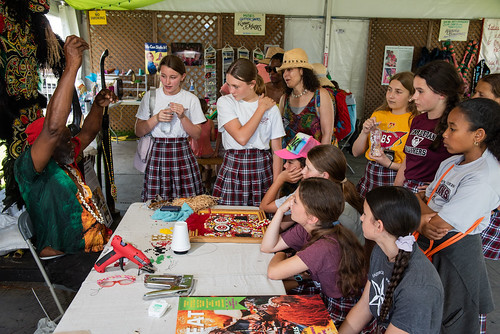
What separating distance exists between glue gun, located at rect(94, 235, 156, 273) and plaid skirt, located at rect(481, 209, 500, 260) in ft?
6.23

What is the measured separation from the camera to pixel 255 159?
2.61 meters

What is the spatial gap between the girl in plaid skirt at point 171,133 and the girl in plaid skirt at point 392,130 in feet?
4.28

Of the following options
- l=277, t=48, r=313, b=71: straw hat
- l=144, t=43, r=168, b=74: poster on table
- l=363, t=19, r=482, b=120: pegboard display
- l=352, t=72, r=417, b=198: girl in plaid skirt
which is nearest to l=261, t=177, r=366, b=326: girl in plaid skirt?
l=352, t=72, r=417, b=198: girl in plaid skirt

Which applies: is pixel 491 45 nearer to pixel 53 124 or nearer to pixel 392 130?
pixel 392 130

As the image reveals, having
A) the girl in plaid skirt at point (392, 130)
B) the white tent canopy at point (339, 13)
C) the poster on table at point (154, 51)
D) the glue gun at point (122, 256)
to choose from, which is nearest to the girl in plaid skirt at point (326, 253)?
the glue gun at point (122, 256)

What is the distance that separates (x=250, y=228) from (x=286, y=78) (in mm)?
1325

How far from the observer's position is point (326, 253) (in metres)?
1.58

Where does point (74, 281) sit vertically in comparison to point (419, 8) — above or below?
below

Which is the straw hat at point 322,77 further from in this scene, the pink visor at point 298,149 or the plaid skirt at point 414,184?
the plaid skirt at point 414,184

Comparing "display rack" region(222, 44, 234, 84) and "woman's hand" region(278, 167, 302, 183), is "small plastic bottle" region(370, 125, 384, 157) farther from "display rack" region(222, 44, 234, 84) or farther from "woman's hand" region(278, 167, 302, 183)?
"display rack" region(222, 44, 234, 84)

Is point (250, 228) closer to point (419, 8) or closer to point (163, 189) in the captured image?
point (163, 189)

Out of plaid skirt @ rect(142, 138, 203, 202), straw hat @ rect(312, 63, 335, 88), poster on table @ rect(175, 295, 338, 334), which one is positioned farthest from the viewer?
straw hat @ rect(312, 63, 335, 88)

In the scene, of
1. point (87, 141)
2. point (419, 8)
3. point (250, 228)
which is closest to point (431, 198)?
point (250, 228)

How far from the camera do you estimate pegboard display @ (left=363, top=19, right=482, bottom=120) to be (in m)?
8.06
